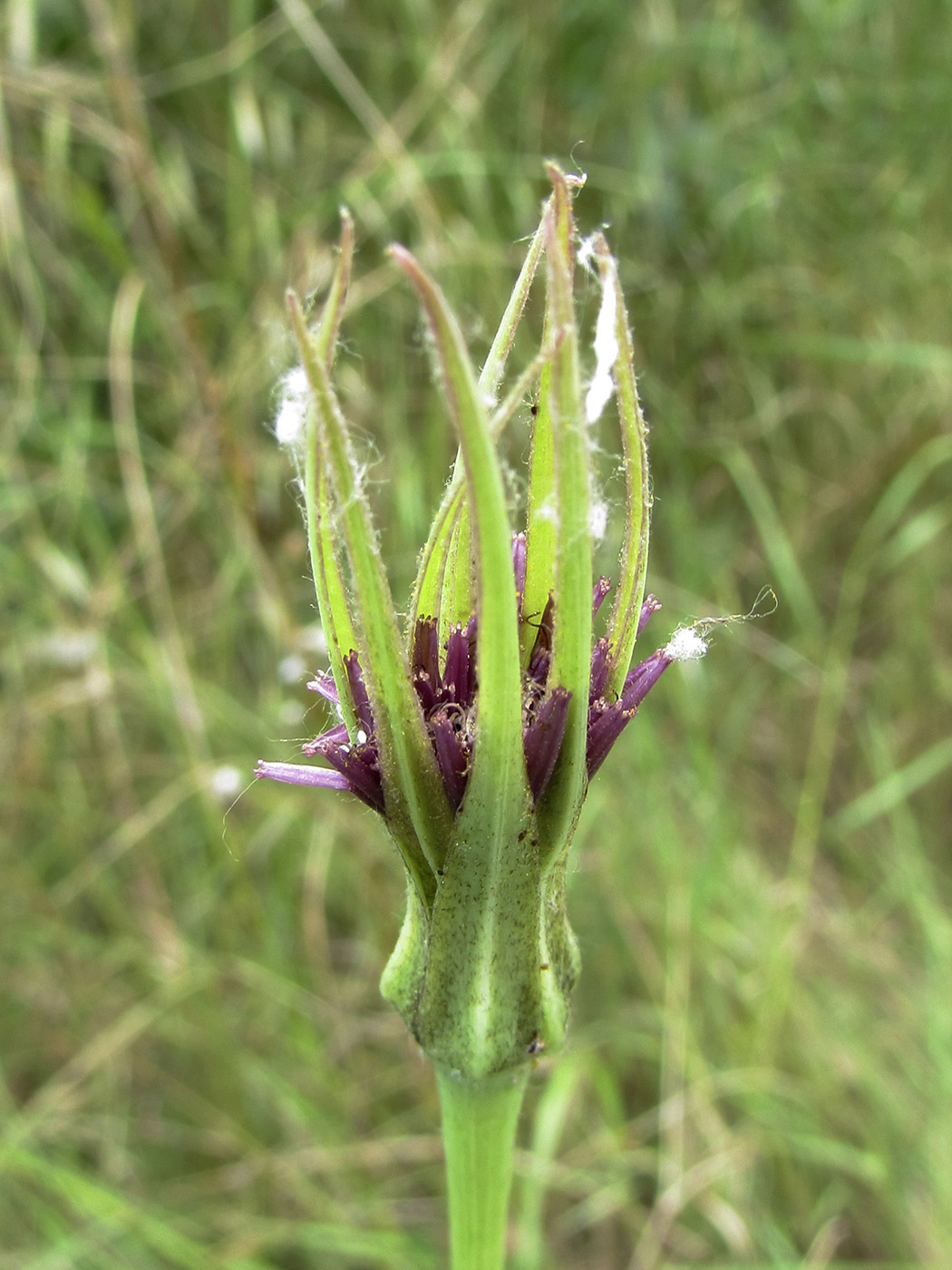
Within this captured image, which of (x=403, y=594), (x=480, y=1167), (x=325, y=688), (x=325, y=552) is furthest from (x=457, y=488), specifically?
(x=403, y=594)

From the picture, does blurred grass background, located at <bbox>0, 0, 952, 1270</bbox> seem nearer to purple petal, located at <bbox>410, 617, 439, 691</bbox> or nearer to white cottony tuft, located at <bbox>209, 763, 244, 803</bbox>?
white cottony tuft, located at <bbox>209, 763, 244, 803</bbox>

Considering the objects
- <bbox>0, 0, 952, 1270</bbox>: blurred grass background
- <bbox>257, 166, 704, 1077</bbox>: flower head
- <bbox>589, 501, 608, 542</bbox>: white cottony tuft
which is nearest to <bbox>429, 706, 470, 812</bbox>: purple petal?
<bbox>257, 166, 704, 1077</bbox>: flower head

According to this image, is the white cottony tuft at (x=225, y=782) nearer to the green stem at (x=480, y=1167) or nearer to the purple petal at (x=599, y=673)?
the green stem at (x=480, y=1167)

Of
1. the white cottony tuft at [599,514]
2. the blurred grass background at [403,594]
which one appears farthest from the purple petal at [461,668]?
the blurred grass background at [403,594]

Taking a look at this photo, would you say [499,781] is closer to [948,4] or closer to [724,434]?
[724,434]

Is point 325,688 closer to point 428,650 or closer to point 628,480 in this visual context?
point 428,650

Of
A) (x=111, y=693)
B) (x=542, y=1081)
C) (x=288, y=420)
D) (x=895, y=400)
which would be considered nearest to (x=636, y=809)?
(x=542, y=1081)
